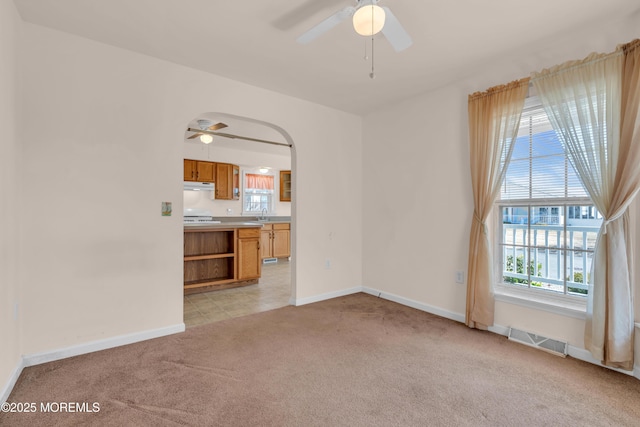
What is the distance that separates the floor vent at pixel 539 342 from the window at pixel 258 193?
5.96 metres

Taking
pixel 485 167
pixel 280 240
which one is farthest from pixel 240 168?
pixel 485 167

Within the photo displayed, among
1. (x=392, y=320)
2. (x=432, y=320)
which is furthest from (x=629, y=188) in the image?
(x=392, y=320)

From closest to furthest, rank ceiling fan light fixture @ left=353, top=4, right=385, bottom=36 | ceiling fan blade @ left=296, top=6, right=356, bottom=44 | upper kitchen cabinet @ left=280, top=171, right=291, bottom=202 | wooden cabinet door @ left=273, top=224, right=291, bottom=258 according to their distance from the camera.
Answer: ceiling fan light fixture @ left=353, top=4, right=385, bottom=36 → ceiling fan blade @ left=296, top=6, right=356, bottom=44 → wooden cabinet door @ left=273, top=224, right=291, bottom=258 → upper kitchen cabinet @ left=280, top=171, right=291, bottom=202

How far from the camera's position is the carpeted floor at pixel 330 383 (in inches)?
69.8

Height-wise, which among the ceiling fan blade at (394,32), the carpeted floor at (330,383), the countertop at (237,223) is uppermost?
the ceiling fan blade at (394,32)

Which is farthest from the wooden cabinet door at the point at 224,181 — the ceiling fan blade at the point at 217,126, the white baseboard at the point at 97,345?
the white baseboard at the point at 97,345

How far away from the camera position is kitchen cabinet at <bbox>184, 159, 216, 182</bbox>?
6.33 m

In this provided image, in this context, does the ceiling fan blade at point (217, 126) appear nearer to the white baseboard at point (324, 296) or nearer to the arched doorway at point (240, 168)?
the arched doorway at point (240, 168)

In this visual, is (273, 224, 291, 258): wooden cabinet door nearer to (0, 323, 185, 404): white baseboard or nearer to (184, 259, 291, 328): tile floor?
(184, 259, 291, 328): tile floor

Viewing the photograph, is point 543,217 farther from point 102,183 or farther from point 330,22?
point 102,183

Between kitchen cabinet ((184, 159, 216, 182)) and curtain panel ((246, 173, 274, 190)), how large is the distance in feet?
3.32

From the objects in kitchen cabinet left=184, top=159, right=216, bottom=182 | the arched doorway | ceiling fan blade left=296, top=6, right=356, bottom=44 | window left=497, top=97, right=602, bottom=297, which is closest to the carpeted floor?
window left=497, top=97, right=602, bottom=297

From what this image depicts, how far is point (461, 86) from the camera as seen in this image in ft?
10.9

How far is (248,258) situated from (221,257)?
41 cm
